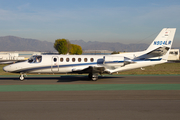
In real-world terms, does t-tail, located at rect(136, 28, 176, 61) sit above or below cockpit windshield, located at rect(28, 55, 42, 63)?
above

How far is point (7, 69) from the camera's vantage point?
59.9 feet

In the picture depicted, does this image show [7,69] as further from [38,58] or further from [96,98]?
[96,98]

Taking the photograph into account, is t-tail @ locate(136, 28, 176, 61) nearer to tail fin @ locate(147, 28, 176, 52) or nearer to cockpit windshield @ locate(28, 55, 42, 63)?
tail fin @ locate(147, 28, 176, 52)

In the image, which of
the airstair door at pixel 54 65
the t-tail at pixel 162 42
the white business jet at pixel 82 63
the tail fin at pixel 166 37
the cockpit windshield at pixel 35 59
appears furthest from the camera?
the tail fin at pixel 166 37

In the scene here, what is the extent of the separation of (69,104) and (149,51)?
1367 cm

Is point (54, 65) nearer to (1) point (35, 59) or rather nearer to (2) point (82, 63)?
(1) point (35, 59)

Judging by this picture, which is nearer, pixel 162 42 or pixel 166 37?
pixel 166 37

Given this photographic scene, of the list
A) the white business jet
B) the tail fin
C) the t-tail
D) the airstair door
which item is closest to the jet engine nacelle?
the white business jet

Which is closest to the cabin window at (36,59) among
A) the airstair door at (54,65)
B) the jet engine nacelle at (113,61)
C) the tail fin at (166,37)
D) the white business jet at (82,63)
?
the white business jet at (82,63)

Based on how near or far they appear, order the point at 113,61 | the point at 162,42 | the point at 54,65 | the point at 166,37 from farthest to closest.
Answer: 1. the point at 162,42
2. the point at 166,37
3. the point at 113,61
4. the point at 54,65

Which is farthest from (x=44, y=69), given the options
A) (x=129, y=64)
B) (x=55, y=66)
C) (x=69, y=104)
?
(x=69, y=104)

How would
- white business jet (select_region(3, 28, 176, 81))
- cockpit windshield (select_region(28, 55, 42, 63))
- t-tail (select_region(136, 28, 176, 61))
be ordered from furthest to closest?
t-tail (select_region(136, 28, 176, 61))
cockpit windshield (select_region(28, 55, 42, 63))
white business jet (select_region(3, 28, 176, 81))

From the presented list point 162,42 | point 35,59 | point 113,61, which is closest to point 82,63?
point 113,61

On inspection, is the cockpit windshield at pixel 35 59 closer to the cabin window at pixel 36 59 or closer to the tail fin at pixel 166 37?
the cabin window at pixel 36 59
